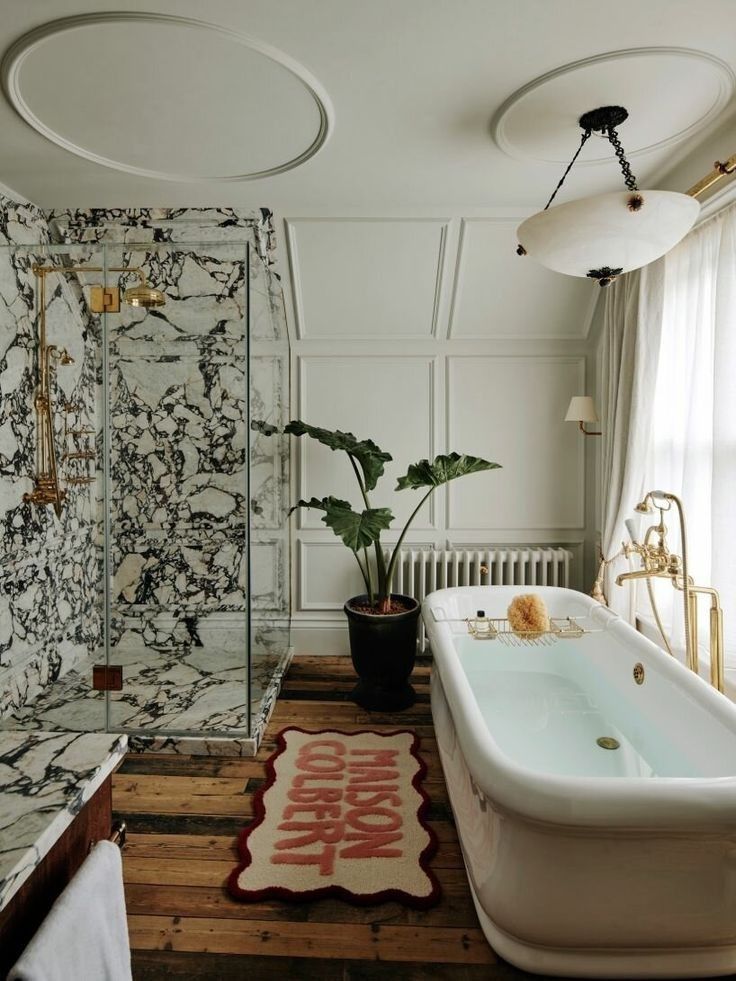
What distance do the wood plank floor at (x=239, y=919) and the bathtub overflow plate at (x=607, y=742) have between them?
619 millimetres

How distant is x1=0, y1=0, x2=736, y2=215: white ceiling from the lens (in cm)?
174

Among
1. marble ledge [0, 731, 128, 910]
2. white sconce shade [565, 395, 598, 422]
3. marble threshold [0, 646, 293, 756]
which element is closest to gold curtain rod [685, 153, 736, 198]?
white sconce shade [565, 395, 598, 422]

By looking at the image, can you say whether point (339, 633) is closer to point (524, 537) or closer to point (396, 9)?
point (524, 537)

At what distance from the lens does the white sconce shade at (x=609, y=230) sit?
5.67 feet

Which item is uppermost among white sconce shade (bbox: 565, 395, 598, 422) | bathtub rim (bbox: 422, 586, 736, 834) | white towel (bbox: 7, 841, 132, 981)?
white sconce shade (bbox: 565, 395, 598, 422)

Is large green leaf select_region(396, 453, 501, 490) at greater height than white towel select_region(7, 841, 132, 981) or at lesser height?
greater

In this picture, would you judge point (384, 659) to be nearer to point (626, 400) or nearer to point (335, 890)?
point (335, 890)

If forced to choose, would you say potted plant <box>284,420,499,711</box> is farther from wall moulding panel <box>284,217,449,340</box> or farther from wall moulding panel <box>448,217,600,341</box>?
wall moulding panel <box>448,217,600,341</box>

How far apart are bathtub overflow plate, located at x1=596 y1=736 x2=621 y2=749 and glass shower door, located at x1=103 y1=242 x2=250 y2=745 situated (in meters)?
1.41

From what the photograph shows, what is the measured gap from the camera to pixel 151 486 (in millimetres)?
2734

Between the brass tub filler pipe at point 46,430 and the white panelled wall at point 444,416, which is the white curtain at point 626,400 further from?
the brass tub filler pipe at point 46,430

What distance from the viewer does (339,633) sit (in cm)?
383

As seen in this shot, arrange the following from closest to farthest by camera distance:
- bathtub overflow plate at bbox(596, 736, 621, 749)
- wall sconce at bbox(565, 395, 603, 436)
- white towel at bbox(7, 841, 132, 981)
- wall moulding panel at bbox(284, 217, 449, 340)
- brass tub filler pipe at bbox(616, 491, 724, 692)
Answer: white towel at bbox(7, 841, 132, 981) → brass tub filler pipe at bbox(616, 491, 724, 692) → bathtub overflow plate at bbox(596, 736, 621, 749) → wall moulding panel at bbox(284, 217, 449, 340) → wall sconce at bbox(565, 395, 603, 436)

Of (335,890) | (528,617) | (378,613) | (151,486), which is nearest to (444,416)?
(378,613)
